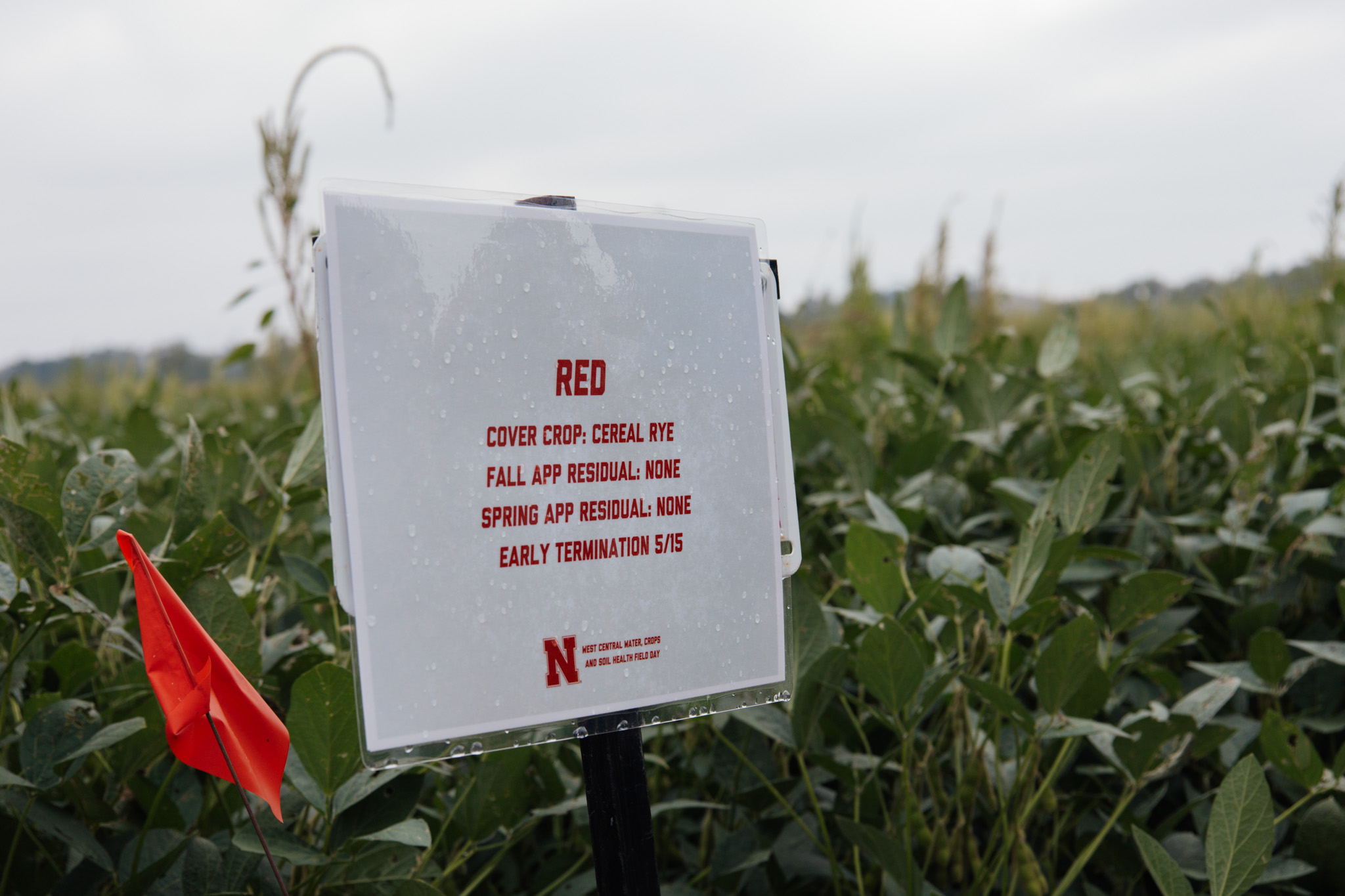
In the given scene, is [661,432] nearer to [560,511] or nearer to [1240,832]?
[560,511]

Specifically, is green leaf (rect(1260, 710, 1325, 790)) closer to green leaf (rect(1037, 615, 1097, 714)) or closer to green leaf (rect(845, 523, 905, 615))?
green leaf (rect(1037, 615, 1097, 714))

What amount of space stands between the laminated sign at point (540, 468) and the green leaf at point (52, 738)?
38cm

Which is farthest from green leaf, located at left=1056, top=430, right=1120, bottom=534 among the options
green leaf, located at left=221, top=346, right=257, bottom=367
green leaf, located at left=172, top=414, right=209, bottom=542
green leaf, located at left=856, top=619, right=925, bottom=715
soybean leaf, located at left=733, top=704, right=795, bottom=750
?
green leaf, located at left=221, top=346, right=257, bottom=367

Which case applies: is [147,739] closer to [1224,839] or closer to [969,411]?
[1224,839]

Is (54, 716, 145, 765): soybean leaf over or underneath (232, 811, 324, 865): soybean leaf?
over

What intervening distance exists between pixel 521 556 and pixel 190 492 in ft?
Answer: 1.65

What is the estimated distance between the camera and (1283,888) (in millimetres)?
1312

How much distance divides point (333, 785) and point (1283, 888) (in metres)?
1.26

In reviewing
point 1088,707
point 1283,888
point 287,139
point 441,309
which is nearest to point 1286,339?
point 1283,888

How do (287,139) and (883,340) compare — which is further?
(883,340)

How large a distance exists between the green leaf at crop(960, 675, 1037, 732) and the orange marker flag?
67cm

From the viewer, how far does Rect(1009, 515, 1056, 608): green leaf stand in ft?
3.38

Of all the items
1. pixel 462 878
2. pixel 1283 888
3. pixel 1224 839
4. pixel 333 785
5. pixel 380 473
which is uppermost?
pixel 380 473

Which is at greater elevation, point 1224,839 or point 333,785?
point 333,785
